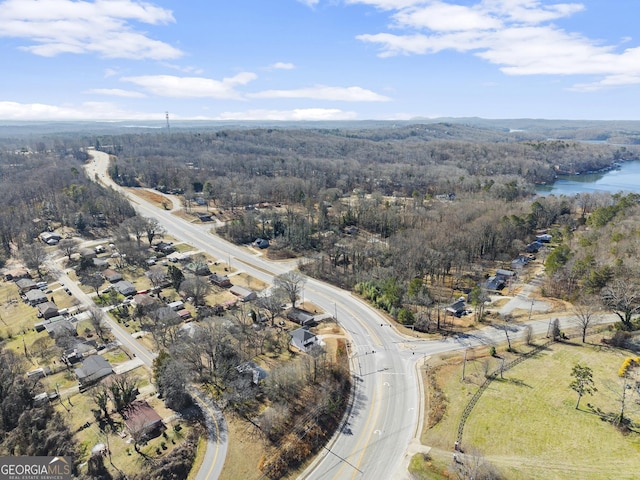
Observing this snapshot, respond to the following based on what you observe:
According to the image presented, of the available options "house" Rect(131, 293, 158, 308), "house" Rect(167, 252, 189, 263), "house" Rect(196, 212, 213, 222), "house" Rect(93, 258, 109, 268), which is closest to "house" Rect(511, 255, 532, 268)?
"house" Rect(131, 293, 158, 308)

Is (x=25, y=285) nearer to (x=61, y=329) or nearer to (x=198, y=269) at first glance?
(x=61, y=329)

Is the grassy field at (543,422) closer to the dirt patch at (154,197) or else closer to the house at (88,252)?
the house at (88,252)

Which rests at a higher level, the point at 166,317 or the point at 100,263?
the point at 166,317

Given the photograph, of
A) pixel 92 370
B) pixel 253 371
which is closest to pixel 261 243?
pixel 92 370

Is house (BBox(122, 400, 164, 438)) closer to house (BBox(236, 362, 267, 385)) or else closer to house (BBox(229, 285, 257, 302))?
house (BBox(236, 362, 267, 385))

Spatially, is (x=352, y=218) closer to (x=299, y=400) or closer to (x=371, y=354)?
(x=371, y=354)

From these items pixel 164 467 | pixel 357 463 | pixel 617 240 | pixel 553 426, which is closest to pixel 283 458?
pixel 357 463

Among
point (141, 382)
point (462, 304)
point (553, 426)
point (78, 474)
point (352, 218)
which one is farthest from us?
point (352, 218)
